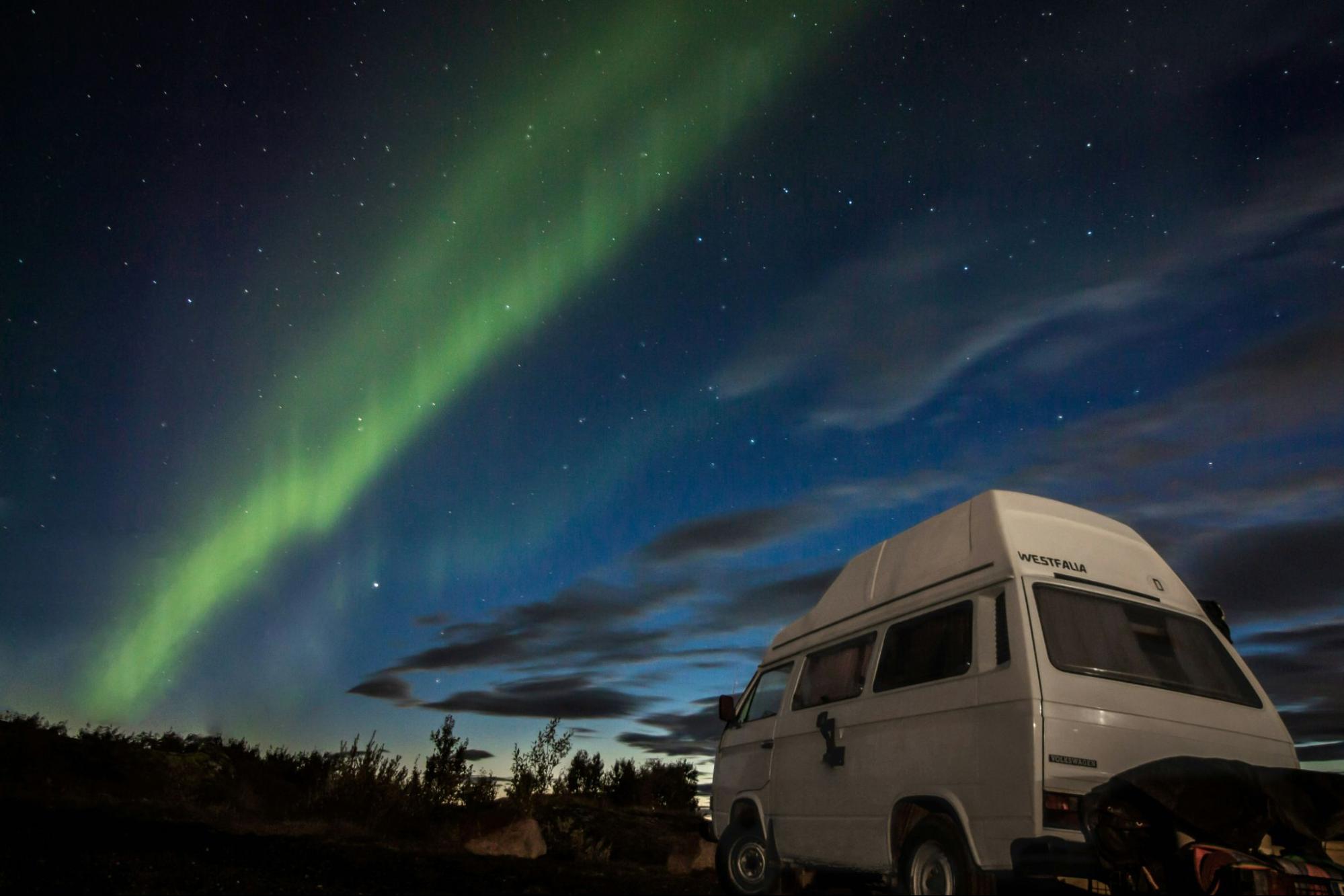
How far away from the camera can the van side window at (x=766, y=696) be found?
902 centimetres

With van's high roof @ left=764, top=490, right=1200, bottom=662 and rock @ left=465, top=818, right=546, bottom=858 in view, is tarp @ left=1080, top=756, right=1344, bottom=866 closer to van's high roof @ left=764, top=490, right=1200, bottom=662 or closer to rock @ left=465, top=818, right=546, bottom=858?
van's high roof @ left=764, top=490, right=1200, bottom=662

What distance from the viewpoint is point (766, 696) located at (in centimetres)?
935

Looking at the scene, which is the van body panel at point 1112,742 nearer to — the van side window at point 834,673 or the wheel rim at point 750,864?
the van side window at point 834,673

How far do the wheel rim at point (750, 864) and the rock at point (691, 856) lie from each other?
13.3ft

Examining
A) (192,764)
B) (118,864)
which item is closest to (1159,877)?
(118,864)

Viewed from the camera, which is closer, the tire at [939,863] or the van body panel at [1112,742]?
the van body panel at [1112,742]

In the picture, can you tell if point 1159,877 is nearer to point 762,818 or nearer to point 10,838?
point 762,818

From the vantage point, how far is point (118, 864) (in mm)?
7707

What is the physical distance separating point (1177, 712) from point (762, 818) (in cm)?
406

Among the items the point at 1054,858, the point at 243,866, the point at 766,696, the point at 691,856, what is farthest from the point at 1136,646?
the point at 691,856

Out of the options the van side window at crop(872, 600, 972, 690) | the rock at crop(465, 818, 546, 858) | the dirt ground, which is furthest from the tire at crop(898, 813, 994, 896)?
the rock at crop(465, 818, 546, 858)

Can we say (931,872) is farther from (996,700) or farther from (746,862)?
(746,862)

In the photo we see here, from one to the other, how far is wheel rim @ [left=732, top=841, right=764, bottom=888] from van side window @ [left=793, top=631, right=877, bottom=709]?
1.45m

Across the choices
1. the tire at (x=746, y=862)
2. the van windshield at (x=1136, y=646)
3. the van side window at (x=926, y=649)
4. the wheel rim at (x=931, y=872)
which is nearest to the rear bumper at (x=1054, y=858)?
the wheel rim at (x=931, y=872)
